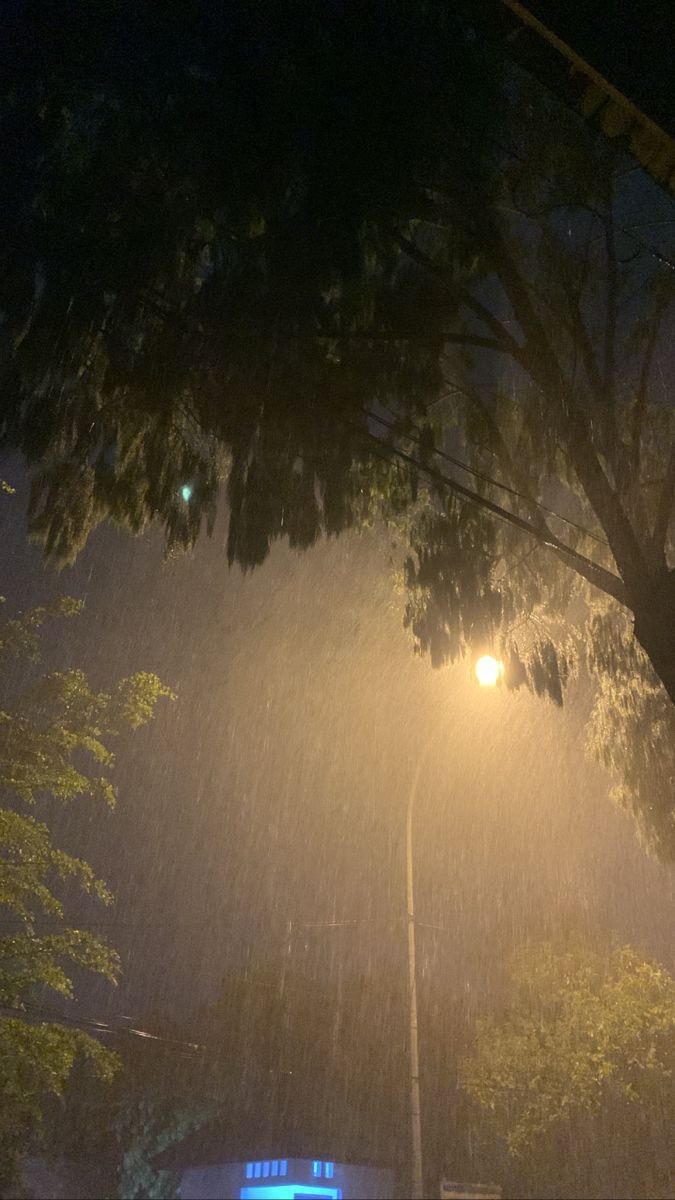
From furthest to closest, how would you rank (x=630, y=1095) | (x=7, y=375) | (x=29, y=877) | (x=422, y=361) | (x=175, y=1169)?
(x=630, y=1095) < (x=29, y=877) < (x=422, y=361) < (x=7, y=375) < (x=175, y=1169)

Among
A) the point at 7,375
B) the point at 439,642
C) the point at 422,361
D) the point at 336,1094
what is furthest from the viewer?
the point at 336,1094

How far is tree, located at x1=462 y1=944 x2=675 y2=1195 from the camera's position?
16.0 meters

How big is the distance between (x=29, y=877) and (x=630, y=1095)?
13957 millimetres

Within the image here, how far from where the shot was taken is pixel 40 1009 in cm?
790

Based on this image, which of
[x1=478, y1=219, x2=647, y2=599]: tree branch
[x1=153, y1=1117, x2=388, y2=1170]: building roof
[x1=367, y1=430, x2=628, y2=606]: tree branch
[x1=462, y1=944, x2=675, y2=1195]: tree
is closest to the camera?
[x1=153, y1=1117, x2=388, y2=1170]: building roof

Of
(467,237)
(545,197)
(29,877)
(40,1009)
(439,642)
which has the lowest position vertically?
(40,1009)

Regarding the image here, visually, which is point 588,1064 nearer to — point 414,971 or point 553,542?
point 414,971

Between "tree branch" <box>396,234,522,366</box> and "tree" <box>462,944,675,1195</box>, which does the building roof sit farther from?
"tree" <box>462,944,675,1195</box>

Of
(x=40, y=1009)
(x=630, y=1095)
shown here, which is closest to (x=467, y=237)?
(x=40, y=1009)

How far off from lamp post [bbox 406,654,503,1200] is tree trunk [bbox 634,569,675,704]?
240 cm

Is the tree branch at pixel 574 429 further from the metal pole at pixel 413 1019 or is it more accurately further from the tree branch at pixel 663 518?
the metal pole at pixel 413 1019

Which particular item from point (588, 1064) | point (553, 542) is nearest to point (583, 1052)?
point (588, 1064)

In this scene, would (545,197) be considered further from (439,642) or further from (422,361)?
(439,642)

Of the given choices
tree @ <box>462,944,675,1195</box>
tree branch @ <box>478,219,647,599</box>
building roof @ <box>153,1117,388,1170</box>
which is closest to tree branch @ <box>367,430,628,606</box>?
tree branch @ <box>478,219,647,599</box>
